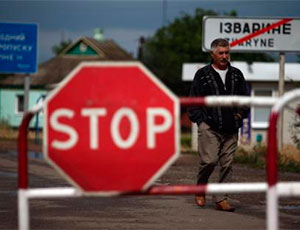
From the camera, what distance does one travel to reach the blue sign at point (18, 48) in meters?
26.1

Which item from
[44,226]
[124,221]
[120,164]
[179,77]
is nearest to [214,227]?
[124,221]

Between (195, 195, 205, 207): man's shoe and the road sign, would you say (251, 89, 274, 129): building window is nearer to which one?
the road sign

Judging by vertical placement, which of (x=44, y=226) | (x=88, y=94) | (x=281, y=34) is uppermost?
(x=281, y=34)

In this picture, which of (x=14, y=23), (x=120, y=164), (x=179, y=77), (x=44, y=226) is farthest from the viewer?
(x=179, y=77)

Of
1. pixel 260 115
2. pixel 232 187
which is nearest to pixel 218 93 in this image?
pixel 232 187

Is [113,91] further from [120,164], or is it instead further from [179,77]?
[179,77]

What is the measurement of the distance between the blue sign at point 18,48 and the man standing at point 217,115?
56.6ft

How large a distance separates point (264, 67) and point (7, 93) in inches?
1216

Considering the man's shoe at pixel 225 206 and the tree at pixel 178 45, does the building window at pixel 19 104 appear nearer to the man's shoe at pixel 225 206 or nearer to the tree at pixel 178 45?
the tree at pixel 178 45

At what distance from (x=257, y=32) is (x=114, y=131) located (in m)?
14.3

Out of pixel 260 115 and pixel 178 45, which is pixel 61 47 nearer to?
pixel 178 45

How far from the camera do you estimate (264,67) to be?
2750 centimetres

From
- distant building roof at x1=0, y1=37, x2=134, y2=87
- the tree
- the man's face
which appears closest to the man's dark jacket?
the man's face

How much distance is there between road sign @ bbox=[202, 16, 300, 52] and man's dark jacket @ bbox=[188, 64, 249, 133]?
9.40m
